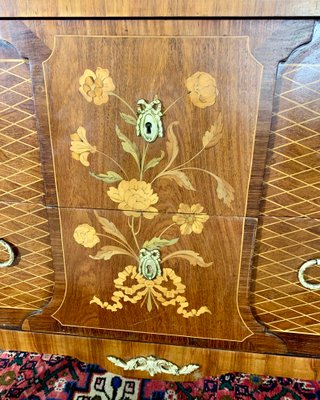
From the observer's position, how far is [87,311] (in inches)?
31.2

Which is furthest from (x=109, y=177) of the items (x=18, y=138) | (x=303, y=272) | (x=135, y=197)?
(x=303, y=272)

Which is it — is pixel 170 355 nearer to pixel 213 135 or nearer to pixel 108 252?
pixel 108 252

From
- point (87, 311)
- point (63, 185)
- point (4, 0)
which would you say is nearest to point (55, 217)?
point (63, 185)

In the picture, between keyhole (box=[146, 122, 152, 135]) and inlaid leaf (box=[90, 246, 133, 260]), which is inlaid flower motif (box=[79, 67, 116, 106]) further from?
inlaid leaf (box=[90, 246, 133, 260])

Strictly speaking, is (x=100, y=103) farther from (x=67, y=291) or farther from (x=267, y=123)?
(x=67, y=291)

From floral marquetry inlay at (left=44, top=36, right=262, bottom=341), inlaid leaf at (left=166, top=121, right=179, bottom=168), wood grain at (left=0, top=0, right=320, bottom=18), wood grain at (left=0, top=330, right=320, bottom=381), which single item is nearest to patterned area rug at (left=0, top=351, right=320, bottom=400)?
wood grain at (left=0, top=330, right=320, bottom=381)

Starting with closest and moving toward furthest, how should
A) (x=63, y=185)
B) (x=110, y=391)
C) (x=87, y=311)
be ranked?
(x=63, y=185), (x=87, y=311), (x=110, y=391)

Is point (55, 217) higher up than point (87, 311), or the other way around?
point (55, 217)

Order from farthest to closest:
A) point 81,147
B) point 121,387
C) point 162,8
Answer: point 121,387 < point 81,147 < point 162,8

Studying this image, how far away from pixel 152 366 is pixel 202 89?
22.4 inches

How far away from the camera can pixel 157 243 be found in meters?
0.71

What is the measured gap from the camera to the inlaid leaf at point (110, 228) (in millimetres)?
700

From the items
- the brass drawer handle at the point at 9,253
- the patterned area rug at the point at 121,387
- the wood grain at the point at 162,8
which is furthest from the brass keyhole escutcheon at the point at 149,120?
the patterned area rug at the point at 121,387

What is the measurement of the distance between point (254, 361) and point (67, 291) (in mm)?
402
